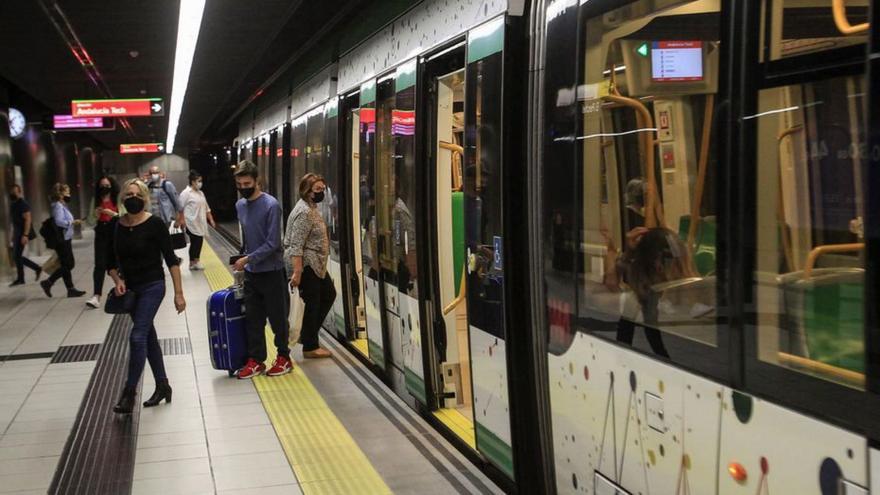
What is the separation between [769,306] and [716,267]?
25 cm

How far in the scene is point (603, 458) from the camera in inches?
135

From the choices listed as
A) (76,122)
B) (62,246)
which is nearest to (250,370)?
(62,246)

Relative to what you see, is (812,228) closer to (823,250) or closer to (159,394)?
(823,250)

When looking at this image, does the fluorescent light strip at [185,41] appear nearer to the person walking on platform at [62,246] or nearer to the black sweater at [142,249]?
the person walking on platform at [62,246]

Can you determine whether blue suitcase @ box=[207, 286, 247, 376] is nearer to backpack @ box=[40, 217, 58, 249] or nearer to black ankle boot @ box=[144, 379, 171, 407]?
black ankle boot @ box=[144, 379, 171, 407]

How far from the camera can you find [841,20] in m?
2.19

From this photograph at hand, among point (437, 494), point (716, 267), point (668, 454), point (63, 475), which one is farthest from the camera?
point (63, 475)

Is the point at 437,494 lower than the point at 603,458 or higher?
lower

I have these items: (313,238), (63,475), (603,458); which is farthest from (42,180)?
(603,458)

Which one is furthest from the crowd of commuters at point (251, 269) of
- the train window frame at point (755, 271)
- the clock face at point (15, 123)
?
the clock face at point (15, 123)

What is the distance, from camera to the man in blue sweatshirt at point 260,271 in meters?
7.40

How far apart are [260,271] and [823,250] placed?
569 cm

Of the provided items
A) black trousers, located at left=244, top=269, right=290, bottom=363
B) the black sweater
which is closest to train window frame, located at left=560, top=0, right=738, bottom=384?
the black sweater

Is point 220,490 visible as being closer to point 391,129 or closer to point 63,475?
point 63,475
